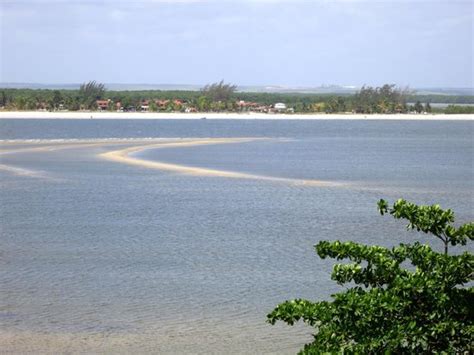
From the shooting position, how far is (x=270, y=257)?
15.3m

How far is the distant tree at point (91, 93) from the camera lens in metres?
112

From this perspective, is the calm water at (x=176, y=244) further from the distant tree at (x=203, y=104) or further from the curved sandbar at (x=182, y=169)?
the distant tree at (x=203, y=104)

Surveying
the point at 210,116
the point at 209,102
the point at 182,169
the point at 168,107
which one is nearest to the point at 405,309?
the point at 182,169

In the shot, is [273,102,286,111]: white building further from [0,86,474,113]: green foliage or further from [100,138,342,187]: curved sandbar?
[100,138,342,187]: curved sandbar

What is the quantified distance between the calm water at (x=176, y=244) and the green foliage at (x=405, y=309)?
12.7ft

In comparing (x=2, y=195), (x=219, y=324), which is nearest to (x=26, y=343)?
(x=219, y=324)

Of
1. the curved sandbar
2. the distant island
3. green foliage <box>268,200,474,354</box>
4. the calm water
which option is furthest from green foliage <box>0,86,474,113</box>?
green foliage <box>268,200,474,354</box>

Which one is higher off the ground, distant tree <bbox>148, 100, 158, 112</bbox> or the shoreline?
distant tree <bbox>148, 100, 158, 112</bbox>

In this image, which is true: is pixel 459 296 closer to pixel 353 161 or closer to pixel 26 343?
pixel 26 343

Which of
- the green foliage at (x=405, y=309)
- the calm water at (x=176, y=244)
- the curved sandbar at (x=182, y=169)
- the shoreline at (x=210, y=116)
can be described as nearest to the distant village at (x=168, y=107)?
the shoreline at (x=210, y=116)

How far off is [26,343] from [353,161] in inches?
1148

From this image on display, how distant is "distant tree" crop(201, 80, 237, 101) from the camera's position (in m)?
125

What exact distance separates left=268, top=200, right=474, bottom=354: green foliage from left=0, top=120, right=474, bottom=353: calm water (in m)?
3.86

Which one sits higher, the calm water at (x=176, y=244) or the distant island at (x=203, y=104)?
the calm water at (x=176, y=244)
